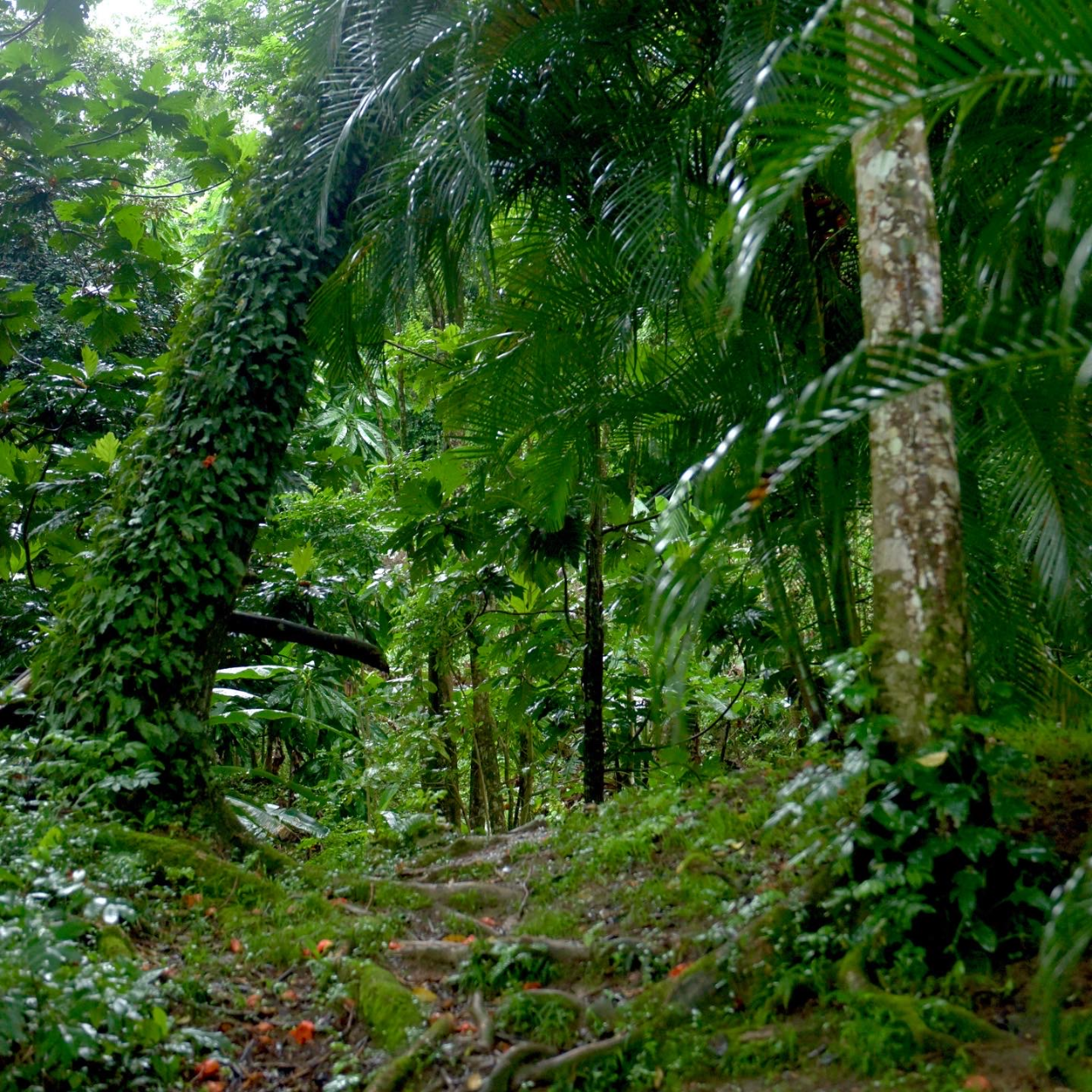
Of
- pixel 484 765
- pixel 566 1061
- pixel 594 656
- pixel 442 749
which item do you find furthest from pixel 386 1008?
pixel 484 765

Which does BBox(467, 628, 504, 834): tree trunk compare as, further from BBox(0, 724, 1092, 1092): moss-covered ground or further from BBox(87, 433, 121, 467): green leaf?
BBox(0, 724, 1092, 1092): moss-covered ground

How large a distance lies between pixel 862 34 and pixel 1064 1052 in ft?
8.46

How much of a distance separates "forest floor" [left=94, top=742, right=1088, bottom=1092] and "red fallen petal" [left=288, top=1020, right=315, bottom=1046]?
16 millimetres

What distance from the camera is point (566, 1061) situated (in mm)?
2521

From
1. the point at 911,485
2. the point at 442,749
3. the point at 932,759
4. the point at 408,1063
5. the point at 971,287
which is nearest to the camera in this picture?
the point at 932,759

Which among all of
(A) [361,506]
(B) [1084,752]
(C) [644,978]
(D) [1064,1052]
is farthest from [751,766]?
(A) [361,506]

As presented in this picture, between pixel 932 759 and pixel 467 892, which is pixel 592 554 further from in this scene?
pixel 932 759

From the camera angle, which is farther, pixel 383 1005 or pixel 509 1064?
pixel 383 1005

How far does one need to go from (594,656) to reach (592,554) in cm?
54

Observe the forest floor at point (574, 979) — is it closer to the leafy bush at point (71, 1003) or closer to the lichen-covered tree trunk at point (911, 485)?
the leafy bush at point (71, 1003)

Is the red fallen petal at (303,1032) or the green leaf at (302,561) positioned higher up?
the green leaf at (302,561)

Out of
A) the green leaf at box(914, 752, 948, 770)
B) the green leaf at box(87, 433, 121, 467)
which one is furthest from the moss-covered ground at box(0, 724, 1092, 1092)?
the green leaf at box(87, 433, 121, 467)

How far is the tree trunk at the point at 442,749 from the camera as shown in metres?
6.41

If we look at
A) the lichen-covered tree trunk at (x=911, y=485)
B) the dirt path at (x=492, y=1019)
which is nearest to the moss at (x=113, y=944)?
the dirt path at (x=492, y=1019)
